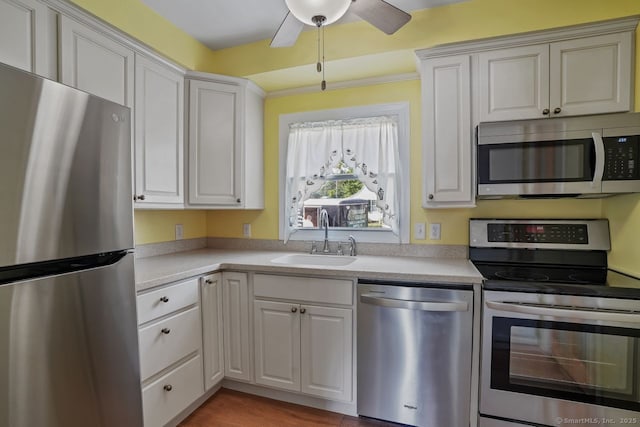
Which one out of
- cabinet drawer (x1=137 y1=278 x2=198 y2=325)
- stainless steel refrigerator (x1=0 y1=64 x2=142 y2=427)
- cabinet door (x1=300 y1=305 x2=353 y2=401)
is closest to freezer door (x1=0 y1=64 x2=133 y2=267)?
stainless steel refrigerator (x1=0 y1=64 x2=142 y2=427)

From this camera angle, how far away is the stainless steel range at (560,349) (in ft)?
4.60

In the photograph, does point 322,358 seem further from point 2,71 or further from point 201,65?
point 201,65

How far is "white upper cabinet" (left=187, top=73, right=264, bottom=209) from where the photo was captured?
2.31 metres

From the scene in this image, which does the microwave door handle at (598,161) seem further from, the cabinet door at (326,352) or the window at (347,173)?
the cabinet door at (326,352)

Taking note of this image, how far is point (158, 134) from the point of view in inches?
81.0

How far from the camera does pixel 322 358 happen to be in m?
1.92

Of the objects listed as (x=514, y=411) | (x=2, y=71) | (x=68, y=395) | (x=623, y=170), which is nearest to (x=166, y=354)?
(x=68, y=395)

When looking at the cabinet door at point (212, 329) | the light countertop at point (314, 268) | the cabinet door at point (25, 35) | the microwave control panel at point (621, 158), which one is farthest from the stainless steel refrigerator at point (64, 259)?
the microwave control panel at point (621, 158)

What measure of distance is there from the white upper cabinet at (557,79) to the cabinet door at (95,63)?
2082 millimetres

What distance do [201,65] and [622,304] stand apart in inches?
119

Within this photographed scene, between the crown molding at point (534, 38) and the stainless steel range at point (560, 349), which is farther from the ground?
the crown molding at point (534, 38)

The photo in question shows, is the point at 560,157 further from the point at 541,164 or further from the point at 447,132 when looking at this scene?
the point at 447,132

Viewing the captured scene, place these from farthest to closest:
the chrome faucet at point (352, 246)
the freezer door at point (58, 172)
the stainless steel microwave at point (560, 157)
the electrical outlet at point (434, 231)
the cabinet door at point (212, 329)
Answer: the chrome faucet at point (352, 246), the electrical outlet at point (434, 231), the cabinet door at point (212, 329), the stainless steel microwave at point (560, 157), the freezer door at point (58, 172)

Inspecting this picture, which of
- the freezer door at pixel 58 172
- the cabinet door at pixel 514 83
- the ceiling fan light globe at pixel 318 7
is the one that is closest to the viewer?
the freezer door at pixel 58 172
